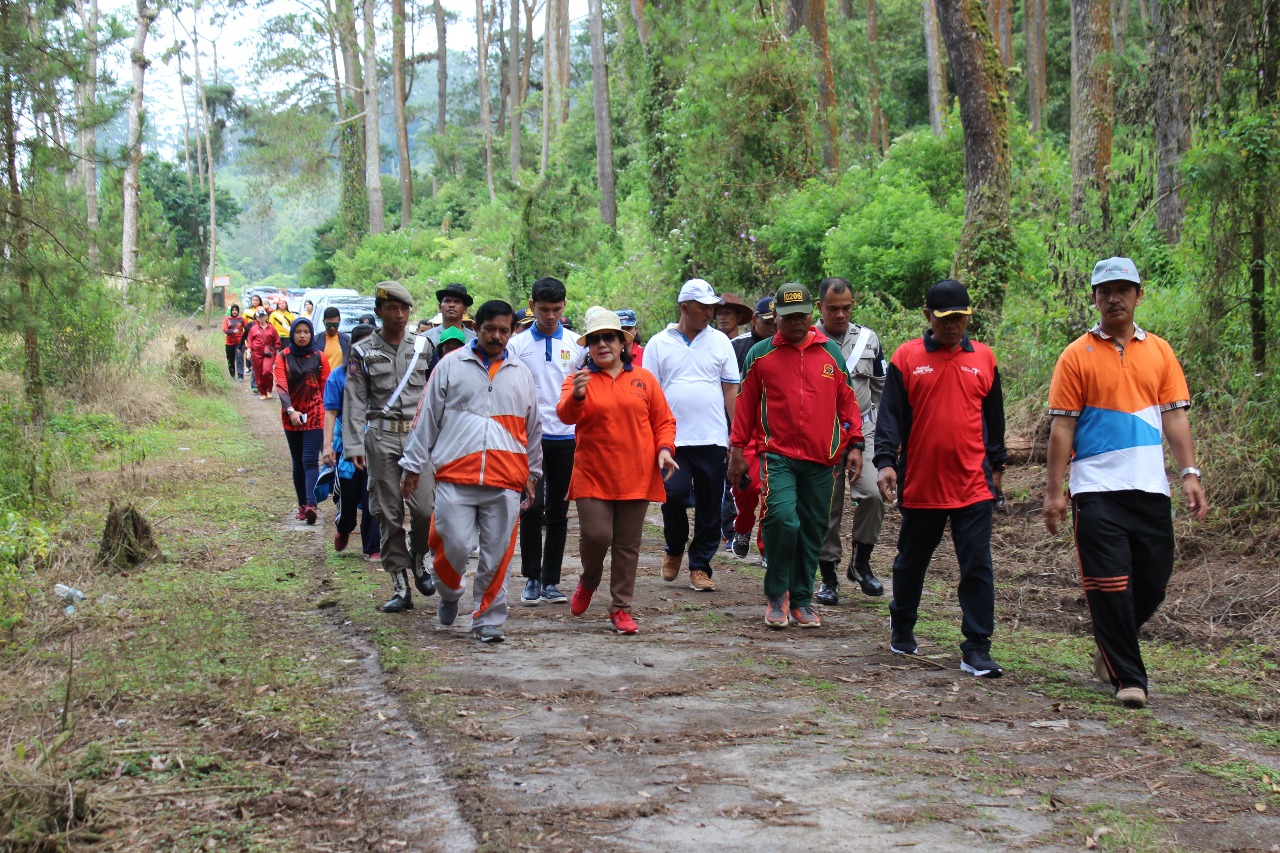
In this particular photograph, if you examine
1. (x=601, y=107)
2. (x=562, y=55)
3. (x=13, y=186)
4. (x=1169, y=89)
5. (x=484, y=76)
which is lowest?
Result: (x=13, y=186)

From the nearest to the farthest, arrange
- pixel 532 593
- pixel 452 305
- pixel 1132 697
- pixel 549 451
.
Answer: pixel 1132 697 → pixel 549 451 → pixel 532 593 → pixel 452 305

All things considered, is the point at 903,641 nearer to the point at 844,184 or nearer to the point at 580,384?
the point at 580,384

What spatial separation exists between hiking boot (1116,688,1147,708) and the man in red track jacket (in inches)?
81.9

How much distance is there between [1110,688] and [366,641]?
13.5 ft

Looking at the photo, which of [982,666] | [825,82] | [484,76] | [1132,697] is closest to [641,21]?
[825,82]

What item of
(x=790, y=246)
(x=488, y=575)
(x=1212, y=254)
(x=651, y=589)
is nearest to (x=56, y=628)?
(x=488, y=575)

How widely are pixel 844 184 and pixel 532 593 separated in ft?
36.4

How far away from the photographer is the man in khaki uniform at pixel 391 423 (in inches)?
316

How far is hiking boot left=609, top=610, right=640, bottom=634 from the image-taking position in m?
7.30

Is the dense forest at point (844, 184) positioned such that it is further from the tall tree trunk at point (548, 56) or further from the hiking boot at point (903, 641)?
the hiking boot at point (903, 641)

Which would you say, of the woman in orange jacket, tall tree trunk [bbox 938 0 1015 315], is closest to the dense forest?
tall tree trunk [bbox 938 0 1015 315]

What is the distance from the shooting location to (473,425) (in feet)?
23.5

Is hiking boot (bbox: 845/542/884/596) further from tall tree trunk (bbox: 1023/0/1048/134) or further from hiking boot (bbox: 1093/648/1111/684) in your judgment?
tall tree trunk (bbox: 1023/0/1048/134)

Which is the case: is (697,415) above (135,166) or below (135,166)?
below
